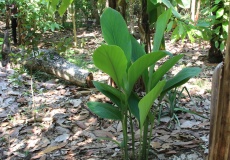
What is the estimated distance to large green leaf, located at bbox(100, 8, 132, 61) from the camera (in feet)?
5.30

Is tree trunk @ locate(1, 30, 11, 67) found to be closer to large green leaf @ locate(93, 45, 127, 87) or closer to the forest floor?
the forest floor

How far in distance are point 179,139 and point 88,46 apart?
5.32 m

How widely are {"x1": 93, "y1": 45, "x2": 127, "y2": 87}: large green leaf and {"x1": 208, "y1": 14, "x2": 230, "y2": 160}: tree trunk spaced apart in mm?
532

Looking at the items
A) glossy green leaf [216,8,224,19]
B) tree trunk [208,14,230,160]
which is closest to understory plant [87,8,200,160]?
tree trunk [208,14,230,160]

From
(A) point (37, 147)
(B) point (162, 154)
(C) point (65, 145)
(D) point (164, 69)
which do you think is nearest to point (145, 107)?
(D) point (164, 69)

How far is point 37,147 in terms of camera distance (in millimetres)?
2221

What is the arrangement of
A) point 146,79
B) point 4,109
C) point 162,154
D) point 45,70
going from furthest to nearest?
point 45,70
point 4,109
point 162,154
point 146,79

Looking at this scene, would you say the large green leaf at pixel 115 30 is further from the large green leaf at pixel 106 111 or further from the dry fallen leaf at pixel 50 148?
A: the dry fallen leaf at pixel 50 148

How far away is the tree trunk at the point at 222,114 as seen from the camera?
35.1 inches

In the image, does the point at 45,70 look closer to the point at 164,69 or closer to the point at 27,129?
the point at 27,129

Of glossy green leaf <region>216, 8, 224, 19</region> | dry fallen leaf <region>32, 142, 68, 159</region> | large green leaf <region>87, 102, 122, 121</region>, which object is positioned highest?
glossy green leaf <region>216, 8, 224, 19</region>

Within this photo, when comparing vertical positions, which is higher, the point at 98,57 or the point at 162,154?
the point at 98,57

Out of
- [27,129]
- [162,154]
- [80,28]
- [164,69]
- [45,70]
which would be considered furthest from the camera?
[80,28]

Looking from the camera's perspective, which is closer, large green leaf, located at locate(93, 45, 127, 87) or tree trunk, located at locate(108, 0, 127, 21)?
large green leaf, located at locate(93, 45, 127, 87)
